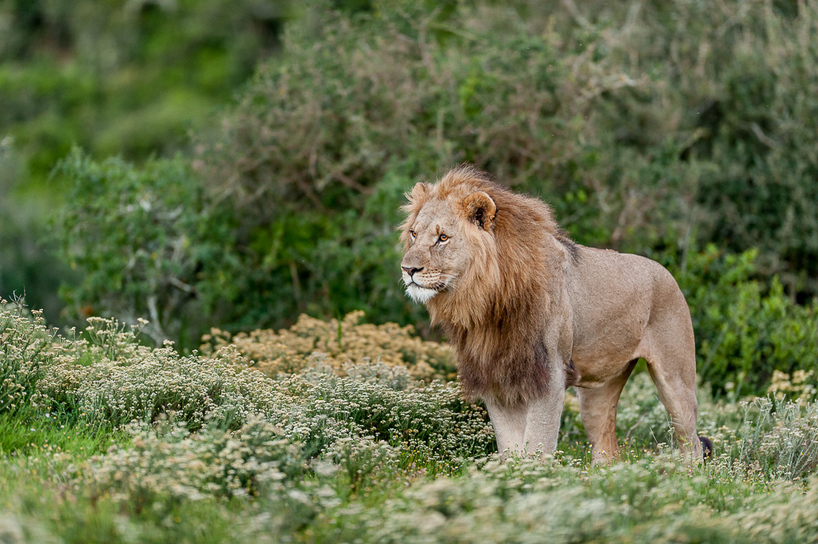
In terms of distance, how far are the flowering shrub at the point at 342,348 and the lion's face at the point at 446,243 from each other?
187 cm

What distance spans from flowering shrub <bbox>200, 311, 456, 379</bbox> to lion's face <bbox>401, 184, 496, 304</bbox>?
1.87 m

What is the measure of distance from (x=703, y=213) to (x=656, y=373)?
5130 mm

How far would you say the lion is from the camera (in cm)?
498

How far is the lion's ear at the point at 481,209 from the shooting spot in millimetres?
5020

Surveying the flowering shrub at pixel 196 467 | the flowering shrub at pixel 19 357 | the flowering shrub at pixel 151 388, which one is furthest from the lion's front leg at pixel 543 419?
the flowering shrub at pixel 19 357

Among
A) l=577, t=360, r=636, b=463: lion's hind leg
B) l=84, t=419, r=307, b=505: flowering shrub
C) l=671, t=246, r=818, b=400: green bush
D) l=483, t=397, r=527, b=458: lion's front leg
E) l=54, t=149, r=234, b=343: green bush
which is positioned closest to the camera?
l=84, t=419, r=307, b=505: flowering shrub

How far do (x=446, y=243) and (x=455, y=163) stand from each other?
414 cm

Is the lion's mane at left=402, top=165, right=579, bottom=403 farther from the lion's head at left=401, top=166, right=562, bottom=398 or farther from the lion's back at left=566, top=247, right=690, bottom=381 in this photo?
the lion's back at left=566, top=247, right=690, bottom=381

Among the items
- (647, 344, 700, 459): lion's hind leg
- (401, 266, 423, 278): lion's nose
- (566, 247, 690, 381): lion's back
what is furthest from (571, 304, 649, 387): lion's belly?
(401, 266, 423, 278): lion's nose

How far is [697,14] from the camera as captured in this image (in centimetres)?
1150

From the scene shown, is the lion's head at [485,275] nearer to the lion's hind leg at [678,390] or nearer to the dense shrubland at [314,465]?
the dense shrubland at [314,465]

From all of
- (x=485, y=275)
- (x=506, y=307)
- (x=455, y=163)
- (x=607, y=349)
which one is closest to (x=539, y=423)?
(x=506, y=307)

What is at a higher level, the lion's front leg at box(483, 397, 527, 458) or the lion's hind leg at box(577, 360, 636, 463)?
the lion's front leg at box(483, 397, 527, 458)

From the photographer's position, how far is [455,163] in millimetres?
8977
